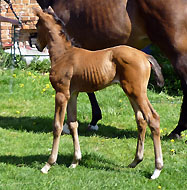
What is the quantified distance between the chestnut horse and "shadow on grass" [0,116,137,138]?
0.78 m

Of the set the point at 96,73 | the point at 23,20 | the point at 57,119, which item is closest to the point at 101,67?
the point at 96,73

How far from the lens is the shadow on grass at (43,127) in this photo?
19.2 feet

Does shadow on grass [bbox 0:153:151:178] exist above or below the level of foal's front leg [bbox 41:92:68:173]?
below

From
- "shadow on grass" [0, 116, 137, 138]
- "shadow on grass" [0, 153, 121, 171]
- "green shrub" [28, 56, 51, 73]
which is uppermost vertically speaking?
"shadow on grass" [0, 153, 121, 171]

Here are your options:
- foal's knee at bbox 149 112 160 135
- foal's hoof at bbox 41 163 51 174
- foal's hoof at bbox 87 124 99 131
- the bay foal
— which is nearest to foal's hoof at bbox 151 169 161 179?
the bay foal

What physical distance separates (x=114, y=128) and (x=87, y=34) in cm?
153

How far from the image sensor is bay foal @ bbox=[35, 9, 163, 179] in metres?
4.03

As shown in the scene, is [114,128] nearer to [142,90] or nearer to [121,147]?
[121,147]

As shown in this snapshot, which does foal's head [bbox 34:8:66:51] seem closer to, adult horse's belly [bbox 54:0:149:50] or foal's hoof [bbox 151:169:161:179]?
adult horse's belly [bbox 54:0:149:50]

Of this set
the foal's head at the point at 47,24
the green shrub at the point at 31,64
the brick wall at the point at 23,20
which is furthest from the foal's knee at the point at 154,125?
the brick wall at the point at 23,20

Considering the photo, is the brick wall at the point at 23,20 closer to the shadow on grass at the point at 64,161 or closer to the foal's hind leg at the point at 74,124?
the shadow on grass at the point at 64,161

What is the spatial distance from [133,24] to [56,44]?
131 cm

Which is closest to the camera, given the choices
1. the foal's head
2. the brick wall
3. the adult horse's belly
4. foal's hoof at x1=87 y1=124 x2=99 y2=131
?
the foal's head

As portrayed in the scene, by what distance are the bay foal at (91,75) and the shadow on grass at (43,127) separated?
4.59ft
